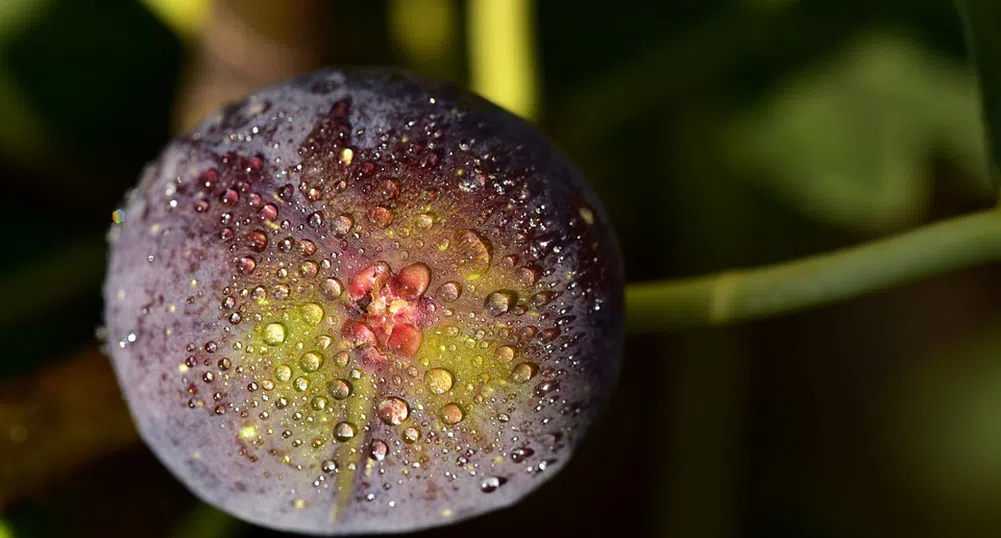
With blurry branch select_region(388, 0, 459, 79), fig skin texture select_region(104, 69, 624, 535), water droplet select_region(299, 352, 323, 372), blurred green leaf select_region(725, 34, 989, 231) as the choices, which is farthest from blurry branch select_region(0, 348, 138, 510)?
blurred green leaf select_region(725, 34, 989, 231)

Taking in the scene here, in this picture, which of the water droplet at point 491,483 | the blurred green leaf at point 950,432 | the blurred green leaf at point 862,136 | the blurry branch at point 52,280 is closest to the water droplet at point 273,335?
the water droplet at point 491,483

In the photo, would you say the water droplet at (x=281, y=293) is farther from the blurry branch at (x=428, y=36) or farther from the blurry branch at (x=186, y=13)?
the blurry branch at (x=428, y=36)

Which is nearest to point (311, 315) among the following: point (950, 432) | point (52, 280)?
point (52, 280)

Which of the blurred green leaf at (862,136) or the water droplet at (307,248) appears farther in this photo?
the blurred green leaf at (862,136)

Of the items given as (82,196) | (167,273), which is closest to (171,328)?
(167,273)

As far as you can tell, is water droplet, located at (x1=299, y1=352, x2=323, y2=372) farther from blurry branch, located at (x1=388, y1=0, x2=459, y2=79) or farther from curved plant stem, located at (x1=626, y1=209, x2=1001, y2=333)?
blurry branch, located at (x1=388, y1=0, x2=459, y2=79)
